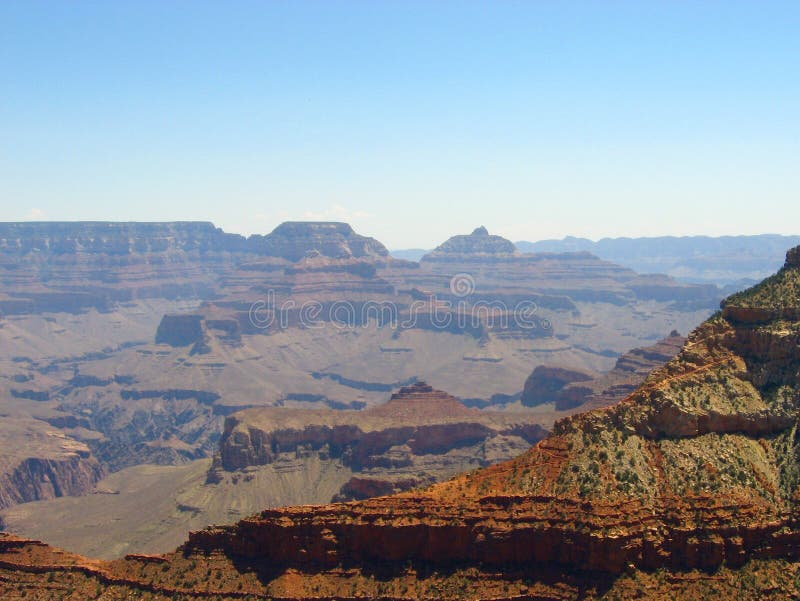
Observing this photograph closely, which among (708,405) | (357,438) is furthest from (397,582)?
Result: (357,438)

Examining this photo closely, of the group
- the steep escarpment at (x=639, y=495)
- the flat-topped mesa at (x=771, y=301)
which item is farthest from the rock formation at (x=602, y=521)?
the flat-topped mesa at (x=771, y=301)

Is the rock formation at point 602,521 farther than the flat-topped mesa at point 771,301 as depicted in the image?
No

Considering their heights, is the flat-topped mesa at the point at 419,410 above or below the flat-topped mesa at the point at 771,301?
below

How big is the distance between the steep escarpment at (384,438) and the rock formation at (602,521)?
10421 centimetres

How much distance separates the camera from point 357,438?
184625 millimetres

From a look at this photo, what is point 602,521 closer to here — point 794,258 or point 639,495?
point 639,495

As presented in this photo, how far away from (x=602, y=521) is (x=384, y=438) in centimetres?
12367

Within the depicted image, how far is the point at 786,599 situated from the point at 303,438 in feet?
469

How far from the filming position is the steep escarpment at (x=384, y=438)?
178850 millimetres

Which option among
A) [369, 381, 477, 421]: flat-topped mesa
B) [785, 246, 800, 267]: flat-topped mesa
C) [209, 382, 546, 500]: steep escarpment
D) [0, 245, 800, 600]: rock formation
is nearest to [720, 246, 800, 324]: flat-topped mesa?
[785, 246, 800, 267]: flat-topped mesa

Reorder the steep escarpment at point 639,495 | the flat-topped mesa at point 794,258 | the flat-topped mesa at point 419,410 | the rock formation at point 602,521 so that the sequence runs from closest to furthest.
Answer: the rock formation at point 602,521
the steep escarpment at point 639,495
the flat-topped mesa at point 794,258
the flat-topped mesa at point 419,410

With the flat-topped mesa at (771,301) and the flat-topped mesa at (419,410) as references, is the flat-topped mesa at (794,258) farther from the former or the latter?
the flat-topped mesa at (419,410)

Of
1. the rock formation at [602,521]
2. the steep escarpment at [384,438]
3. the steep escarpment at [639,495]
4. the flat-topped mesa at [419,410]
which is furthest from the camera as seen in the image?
the flat-topped mesa at [419,410]

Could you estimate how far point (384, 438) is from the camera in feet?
594
